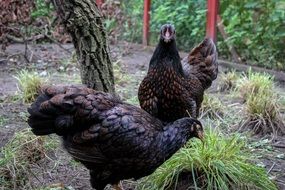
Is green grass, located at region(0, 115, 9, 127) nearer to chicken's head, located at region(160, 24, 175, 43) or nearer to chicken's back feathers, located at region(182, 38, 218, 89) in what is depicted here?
chicken's back feathers, located at region(182, 38, 218, 89)

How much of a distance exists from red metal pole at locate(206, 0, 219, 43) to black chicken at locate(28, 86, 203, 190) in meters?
5.18

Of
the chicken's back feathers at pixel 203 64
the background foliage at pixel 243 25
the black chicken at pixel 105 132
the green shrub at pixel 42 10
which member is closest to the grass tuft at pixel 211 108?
the chicken's back feathers at pixel 203 64

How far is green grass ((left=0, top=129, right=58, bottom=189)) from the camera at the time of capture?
3.95m

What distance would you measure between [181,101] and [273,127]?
1306 mm

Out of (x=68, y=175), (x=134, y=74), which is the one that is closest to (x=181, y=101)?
(x=68, y=175)

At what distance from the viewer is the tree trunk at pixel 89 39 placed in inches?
181

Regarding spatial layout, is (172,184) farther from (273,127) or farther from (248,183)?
(273,127)

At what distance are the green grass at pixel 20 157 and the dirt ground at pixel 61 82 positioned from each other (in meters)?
0.07

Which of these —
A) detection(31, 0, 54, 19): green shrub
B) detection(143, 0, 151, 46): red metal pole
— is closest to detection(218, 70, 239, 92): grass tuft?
detection(143, 0, 151, 46): red metal pole

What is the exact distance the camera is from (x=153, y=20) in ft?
33.4

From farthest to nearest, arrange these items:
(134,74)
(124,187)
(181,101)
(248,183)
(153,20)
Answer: (153,20) → (134,74) → (181,101) → (124,187) → (248,183)

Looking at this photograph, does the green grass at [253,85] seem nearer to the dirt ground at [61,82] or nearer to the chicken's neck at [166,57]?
the dirt ground at [61,82]

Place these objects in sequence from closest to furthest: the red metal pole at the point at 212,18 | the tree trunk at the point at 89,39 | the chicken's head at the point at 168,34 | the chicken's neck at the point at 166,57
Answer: the chicken's head at the point at 168,34
the chicken's neck at the point at 166,57
the tree trunk at the point at 89,39
the red metal pole at the point at 212,18

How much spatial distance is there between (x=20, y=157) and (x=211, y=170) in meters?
1.54
